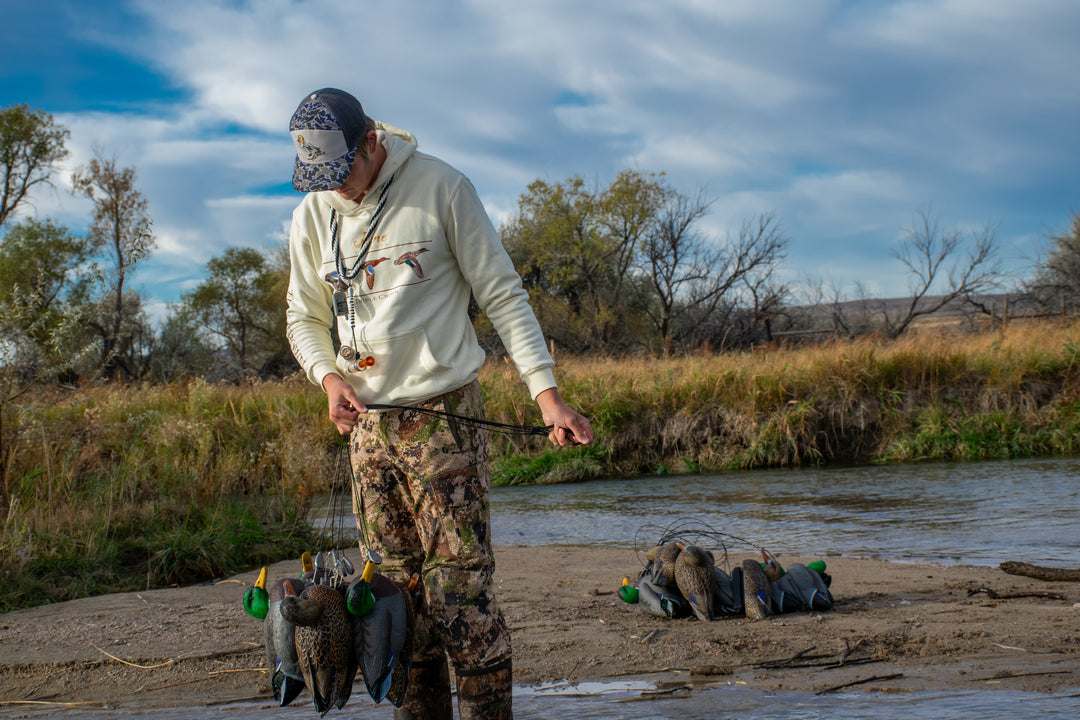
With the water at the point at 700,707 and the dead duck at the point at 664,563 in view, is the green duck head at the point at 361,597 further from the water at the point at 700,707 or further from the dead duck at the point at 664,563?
the dead duck at the point at 664,563

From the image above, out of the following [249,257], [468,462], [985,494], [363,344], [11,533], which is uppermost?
[249,257]

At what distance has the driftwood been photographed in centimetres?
431

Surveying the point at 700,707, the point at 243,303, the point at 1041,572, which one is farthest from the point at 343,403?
the point at 243,303

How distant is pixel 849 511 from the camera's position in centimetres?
730

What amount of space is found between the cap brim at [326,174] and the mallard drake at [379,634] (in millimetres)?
1012

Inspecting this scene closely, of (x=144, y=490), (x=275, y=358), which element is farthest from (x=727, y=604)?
(x=275, y=358)

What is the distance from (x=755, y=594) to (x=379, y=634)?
2.23 meters

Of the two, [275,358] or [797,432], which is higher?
[275,358]

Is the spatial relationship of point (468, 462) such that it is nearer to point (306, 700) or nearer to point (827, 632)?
point (306, 700)

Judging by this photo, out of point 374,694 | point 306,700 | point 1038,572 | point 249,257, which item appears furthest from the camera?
point 249,257

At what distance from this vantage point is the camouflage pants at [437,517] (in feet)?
7.66

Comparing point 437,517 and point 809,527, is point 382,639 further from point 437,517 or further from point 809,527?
point 809,527

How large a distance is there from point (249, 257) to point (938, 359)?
32.1m

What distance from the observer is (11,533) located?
16.7 ft
